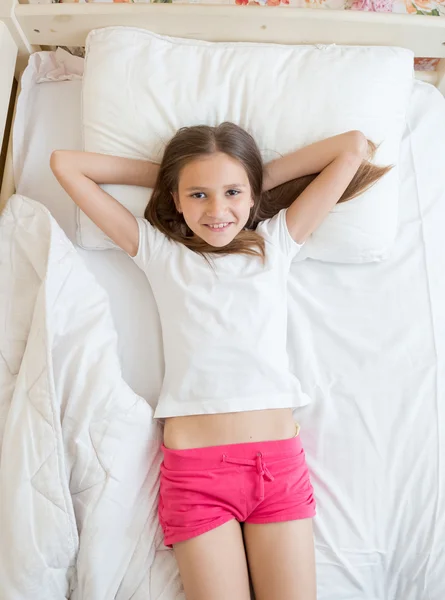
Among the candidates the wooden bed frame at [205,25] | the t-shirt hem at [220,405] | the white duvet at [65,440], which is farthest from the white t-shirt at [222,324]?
the wooden bed frame at [205,25]

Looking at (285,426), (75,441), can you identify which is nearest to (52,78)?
(75,441)

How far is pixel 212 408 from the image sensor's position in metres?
1.07

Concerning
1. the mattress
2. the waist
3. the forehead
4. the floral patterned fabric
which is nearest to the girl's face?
the forehead

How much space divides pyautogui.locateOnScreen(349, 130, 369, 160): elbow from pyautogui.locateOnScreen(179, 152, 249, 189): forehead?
0.25 m

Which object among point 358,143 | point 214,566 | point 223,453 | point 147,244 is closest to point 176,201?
point 147,244

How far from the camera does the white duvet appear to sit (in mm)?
948

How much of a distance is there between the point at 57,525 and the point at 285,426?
445mm

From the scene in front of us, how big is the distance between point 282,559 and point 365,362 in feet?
1.40

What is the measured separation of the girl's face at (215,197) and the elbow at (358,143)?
0.25m

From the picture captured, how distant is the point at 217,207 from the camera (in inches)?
41.5

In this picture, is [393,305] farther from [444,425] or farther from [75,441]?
[75,441]

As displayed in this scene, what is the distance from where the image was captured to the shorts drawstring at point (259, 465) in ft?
3.36

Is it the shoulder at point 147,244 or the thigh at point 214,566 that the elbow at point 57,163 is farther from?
the thigh at point 214,566

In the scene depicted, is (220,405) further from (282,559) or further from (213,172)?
(213,172)
